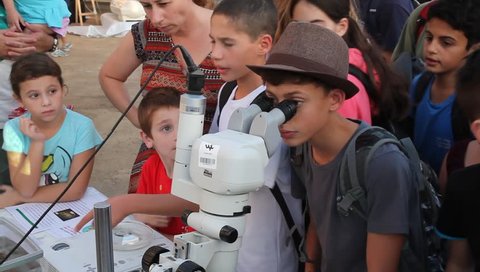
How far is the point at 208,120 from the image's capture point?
198 centimetres

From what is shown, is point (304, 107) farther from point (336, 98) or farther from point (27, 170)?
point (27, 170)

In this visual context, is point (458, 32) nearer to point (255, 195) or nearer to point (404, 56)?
point (404, 56)

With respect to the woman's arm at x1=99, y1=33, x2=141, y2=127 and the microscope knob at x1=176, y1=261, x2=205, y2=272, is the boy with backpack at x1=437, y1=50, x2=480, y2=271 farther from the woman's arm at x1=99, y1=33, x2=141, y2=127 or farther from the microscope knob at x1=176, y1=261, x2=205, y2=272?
the woman's arm at x1=99, y1=33, x2=141, y2=127

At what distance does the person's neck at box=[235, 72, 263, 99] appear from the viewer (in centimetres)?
168

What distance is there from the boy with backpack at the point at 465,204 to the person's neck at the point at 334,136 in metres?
0.30

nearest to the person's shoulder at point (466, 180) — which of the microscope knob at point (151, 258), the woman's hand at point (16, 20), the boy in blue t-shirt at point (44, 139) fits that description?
the microscope knob at point (151, 258)

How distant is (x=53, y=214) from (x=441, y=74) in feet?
4.92

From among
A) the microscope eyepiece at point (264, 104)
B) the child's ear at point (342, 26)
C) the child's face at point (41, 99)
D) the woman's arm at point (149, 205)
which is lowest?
the woman's arm at point (149, 205)

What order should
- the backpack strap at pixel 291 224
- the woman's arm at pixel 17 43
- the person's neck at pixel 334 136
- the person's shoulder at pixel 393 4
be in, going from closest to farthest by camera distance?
the person's neck at pixel 334 136 → the backpack strap at pixel 291 224 → the woman's arm at pixel 17 43 → the person's shoulder at pixel 393 4

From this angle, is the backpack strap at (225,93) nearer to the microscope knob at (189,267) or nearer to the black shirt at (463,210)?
the black shirt at (463,210)

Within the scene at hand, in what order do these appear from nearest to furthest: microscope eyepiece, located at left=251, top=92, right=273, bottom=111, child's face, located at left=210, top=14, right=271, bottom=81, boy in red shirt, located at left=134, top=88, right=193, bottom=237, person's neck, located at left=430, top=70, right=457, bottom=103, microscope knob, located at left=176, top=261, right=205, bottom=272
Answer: microscope knob, located at left=176, top=261, right=205, bottom=272
microscope eyepiece, located at left=251, top=92, right=273, bottom=111
child's face, located at left=210, top=14, right=271, bottom=81
boy in red shirt, located at left=134, top=88, right=193, bottom=237
person's neck, located at left=430, top=70, right=457, bottom=103

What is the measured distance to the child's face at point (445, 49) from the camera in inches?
75.0

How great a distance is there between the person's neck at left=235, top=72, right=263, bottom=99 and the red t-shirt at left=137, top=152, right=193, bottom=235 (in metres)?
0.41

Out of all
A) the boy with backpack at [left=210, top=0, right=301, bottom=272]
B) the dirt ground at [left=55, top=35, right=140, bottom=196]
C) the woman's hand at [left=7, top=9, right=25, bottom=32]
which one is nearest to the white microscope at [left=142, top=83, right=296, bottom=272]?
the boy with backpack at [left=210, top=0, right=301, bottom=272]
